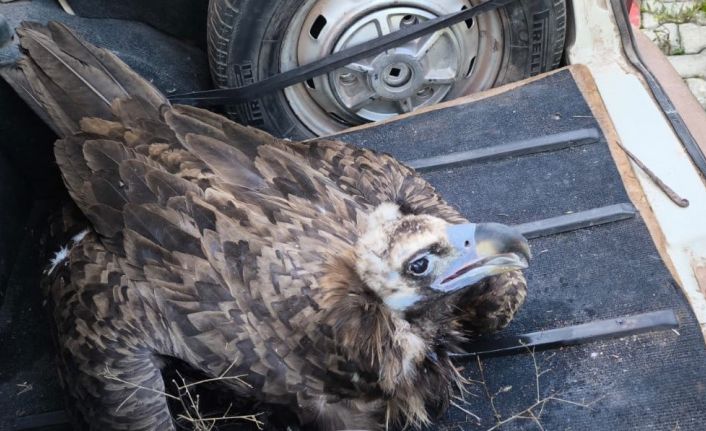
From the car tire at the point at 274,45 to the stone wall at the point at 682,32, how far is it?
137cm

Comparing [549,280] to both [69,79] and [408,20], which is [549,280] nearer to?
[408,20]

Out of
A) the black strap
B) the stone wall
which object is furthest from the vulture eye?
the stone wall

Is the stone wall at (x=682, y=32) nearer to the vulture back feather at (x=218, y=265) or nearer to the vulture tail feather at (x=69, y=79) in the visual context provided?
the vulture back feather at (x=218, y=265)

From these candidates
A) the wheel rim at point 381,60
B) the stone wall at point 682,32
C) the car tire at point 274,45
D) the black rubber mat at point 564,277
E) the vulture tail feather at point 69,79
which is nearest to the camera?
the black rubber mat at point 564,277

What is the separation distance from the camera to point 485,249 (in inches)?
78.4

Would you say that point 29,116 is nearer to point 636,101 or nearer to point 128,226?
point 128,226

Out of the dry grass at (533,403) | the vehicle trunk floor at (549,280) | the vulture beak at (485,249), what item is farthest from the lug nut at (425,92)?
the vulture beak at (485,249)

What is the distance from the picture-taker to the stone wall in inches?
172

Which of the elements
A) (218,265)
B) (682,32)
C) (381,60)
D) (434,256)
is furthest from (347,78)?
(682,32)

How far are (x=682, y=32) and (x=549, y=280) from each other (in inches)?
97.3

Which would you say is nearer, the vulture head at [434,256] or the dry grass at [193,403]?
the vulture head at [434,256]

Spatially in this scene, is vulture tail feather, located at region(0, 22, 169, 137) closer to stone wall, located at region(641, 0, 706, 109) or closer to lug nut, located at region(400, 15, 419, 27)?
lug nut, located at region(400, 15, 419, 27)

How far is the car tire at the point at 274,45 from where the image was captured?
3027 millimetres

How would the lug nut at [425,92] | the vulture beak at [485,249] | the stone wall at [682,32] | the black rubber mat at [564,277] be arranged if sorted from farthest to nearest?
the stone wall at [682,32] < the lug nut at [425,92] < the black rubber mat at [564,277] < the vulture beak at [485,249]
